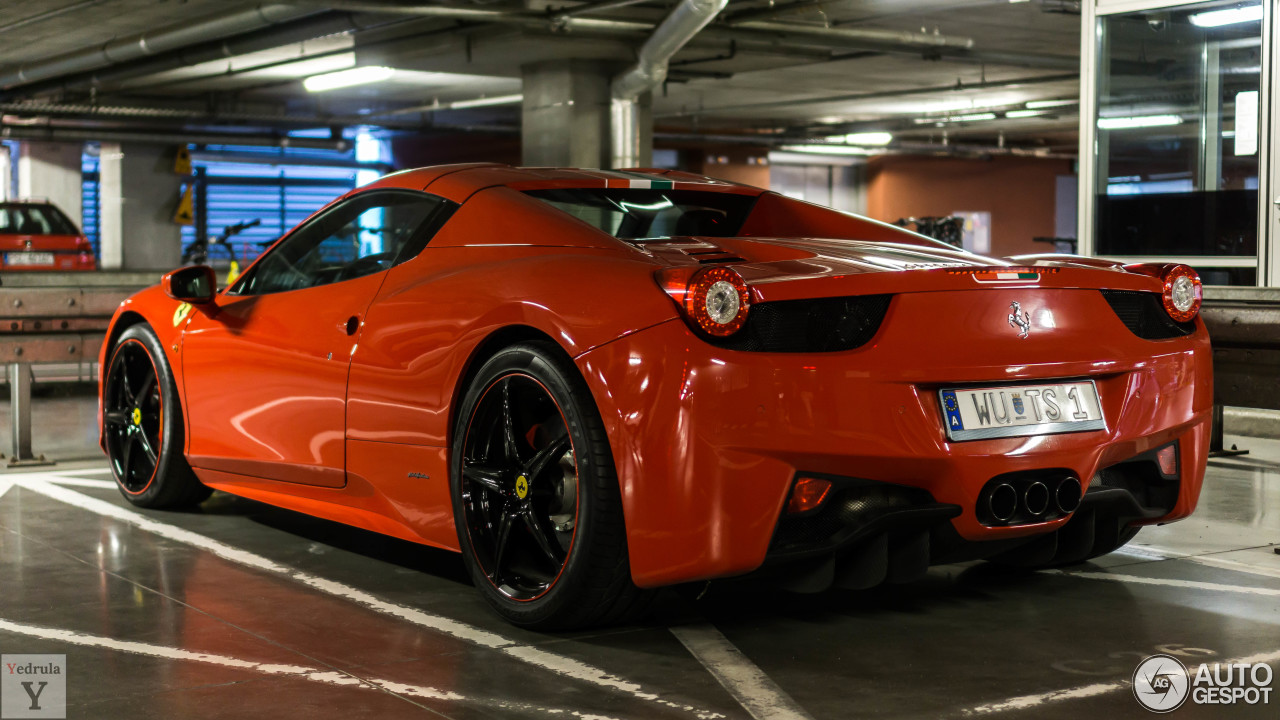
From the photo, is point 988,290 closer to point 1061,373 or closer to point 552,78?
point 1061,373

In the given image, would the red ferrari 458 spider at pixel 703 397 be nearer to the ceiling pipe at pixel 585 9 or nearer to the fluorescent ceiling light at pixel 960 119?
the ceiling pipe at pixel 585 9

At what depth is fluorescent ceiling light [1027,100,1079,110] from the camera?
24844 mm

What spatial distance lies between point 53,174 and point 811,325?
1225 inches

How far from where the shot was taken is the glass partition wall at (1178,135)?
860 cm

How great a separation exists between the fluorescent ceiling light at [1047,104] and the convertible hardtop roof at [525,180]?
21.9m

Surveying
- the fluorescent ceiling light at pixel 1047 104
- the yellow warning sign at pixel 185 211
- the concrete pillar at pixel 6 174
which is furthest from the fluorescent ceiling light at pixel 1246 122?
the concrete pillar at pixel 6 174

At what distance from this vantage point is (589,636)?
11.4 feet

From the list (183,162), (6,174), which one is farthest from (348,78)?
(6,174)

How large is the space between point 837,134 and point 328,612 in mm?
27572

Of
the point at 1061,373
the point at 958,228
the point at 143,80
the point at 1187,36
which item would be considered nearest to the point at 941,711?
the point at 1061,373

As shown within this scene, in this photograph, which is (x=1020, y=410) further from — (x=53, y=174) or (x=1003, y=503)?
(x=53, y=174)

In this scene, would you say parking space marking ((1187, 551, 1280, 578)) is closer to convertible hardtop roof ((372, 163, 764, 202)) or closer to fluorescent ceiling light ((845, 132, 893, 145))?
convertible hardtop roof ((372, 163, 764, 202))

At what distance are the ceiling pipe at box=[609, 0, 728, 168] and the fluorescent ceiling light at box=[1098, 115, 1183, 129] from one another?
4208mm

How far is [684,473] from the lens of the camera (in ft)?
10.00
